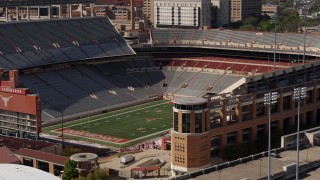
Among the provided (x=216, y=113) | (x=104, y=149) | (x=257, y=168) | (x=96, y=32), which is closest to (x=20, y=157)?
(x=104, y=149)

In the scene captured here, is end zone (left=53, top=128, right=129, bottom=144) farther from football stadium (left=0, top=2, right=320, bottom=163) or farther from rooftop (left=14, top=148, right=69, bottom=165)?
rooftop (left=14, top=148, right=69, bottom=165)

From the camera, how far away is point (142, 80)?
101m

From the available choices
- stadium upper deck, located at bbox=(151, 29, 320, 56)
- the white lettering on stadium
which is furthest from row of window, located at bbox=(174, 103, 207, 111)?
stadium upper deck, located at bbox=(151, 29, 320, 56)

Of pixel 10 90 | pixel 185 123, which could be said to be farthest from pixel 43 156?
pixel 185 123

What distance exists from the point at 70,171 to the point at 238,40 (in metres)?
59.1

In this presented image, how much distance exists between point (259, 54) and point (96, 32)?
25825 mm

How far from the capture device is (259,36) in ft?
344

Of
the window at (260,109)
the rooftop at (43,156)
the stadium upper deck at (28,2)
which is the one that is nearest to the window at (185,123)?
the rooftop at (43,156)

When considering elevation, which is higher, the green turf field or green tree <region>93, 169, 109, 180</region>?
green tree <region>93, 169, 109, 180</region>

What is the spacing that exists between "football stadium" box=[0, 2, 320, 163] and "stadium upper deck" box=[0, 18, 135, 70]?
17 centimetres

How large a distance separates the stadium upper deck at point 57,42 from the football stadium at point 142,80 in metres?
0.17

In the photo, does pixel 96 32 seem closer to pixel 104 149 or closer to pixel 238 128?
pixel 104 149

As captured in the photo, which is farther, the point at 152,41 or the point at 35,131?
the point at 152,41

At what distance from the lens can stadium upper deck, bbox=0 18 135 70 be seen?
89375 millimetres
